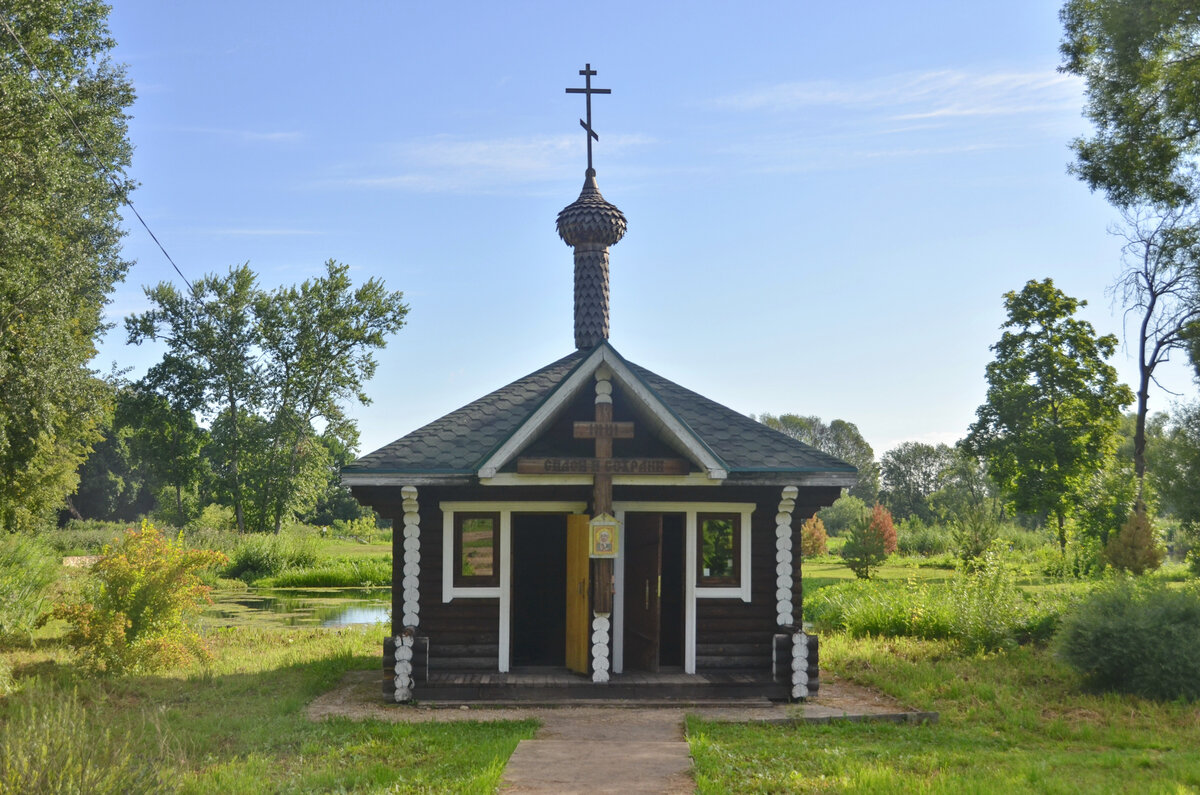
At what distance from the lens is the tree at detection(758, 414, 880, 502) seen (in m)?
70.3

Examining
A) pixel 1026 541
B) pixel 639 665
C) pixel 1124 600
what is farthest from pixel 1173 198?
pixel 1026 541

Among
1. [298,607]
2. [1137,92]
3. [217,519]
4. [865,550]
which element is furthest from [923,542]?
[217,519]

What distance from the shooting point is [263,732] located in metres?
8.91

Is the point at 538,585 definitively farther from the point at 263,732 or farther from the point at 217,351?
the point at 217,351

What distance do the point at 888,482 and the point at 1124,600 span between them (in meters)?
57.2

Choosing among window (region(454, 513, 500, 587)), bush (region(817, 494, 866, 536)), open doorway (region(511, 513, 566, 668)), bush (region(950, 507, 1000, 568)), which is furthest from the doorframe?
bush (region(817, 494, 866, 536))

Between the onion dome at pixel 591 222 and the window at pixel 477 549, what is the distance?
483cm

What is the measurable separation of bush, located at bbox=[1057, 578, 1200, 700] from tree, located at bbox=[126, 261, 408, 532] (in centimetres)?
3409

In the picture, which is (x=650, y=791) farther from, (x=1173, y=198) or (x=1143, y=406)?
(x=1143, y=406)

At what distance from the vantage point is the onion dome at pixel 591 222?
13.8 m

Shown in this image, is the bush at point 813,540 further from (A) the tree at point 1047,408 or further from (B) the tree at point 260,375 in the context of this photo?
(B) the tree at point 260,375

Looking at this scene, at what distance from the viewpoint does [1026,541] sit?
35625 mm

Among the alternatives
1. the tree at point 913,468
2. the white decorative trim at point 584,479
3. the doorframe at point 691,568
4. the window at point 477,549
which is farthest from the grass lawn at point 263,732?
the tree at point 913,468

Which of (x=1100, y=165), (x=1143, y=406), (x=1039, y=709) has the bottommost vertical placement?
Answer: (x=1039, y=709)
